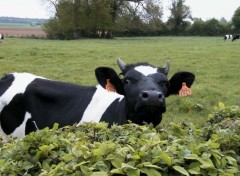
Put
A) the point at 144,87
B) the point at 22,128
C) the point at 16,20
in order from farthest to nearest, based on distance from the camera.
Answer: the point at 16,20 → the point at 22,128 → the point at 144,87

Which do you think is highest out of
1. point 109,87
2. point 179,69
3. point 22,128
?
point 109,87

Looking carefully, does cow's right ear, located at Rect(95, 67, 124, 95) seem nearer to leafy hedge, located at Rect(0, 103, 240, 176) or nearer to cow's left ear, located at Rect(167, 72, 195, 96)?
cow's left ear, located at Rect(167, 72, 195, 96)

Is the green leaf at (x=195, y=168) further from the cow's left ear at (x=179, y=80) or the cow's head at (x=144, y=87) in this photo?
the cow's left ear at (x=179, y=80)

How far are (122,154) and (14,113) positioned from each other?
4.48 meters

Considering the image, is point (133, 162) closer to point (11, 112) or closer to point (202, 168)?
point (202, 168)

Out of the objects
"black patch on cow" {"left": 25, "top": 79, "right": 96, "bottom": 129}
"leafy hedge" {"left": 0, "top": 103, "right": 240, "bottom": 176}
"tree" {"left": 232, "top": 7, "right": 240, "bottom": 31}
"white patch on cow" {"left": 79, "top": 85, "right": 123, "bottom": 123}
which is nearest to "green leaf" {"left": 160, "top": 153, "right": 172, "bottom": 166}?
"leafy hedge" {"left": 0, "top": 103, "right": 240, "bottom": 176}

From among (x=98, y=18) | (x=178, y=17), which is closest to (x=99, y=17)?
(x=98, y=18)

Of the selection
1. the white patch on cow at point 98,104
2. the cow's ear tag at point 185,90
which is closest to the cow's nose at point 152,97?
the cow's ear tag at point 185,90

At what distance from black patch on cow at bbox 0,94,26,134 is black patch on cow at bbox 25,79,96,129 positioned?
0.31 feet

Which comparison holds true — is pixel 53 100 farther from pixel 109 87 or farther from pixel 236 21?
pixel 236 21

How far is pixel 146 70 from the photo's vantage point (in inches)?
226

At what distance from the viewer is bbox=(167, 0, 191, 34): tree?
8225cm

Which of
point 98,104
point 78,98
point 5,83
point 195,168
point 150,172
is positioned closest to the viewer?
point 150,172

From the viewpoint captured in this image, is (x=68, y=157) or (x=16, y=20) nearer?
(x=68, y=157)
